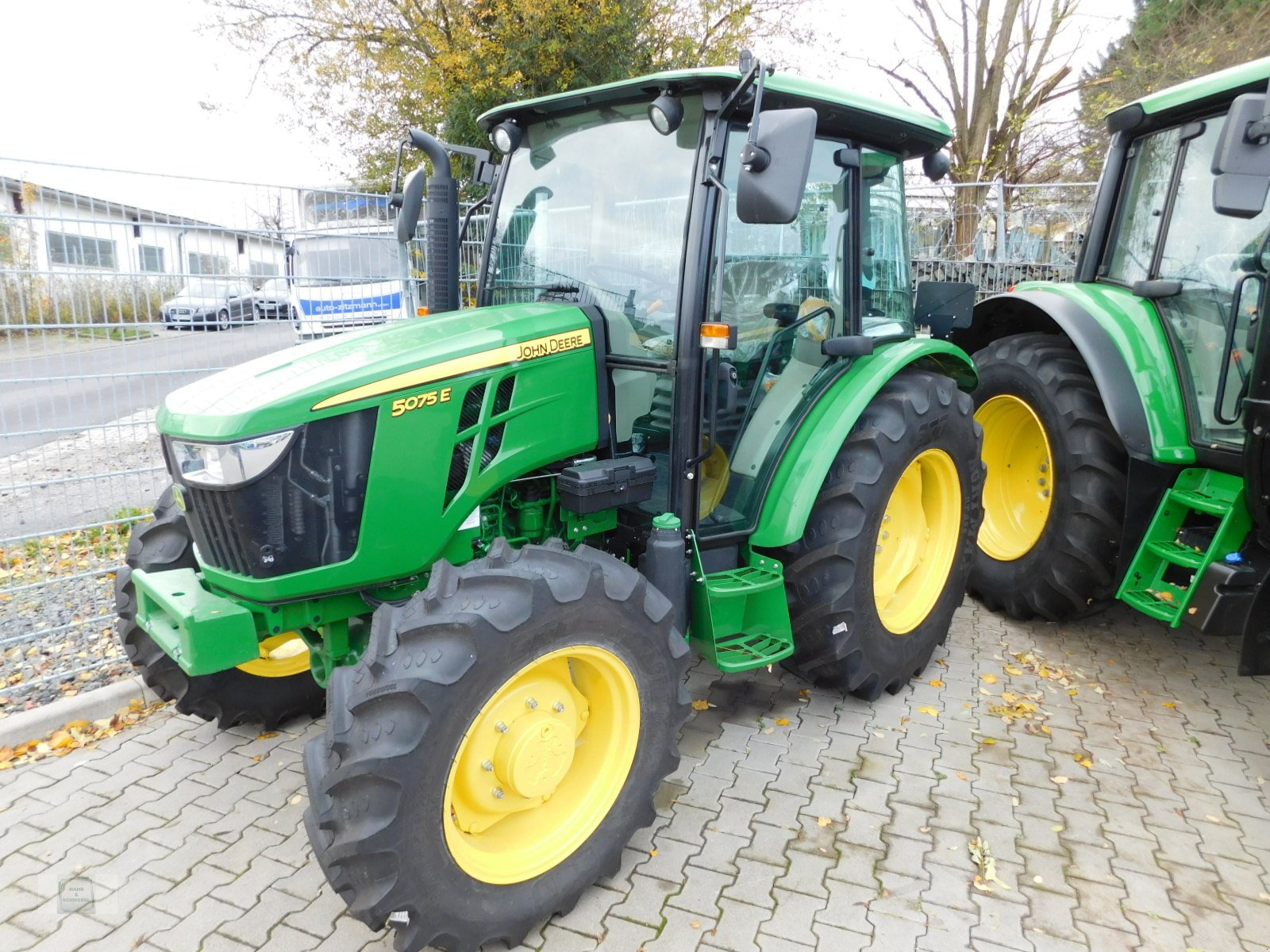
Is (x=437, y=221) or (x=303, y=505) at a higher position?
(x=437, y=221)

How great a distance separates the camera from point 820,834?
273 cm

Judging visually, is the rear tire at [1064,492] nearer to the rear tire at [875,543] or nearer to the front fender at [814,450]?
the rear tire at [875,543]

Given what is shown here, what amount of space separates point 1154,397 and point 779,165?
2232 mm

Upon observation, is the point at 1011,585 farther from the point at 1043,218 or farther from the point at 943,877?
the point at 1043,218

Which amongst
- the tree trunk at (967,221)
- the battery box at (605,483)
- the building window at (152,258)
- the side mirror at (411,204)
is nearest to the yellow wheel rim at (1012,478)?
the battery box at (605,483)

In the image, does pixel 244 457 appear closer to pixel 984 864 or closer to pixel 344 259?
pixel 984 864

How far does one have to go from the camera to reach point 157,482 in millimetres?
4262

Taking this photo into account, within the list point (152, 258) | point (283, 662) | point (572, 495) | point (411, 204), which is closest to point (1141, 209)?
point (572, 495)

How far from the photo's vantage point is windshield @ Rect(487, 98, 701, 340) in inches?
110

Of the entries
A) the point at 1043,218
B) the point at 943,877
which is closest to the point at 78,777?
the point at 943,877

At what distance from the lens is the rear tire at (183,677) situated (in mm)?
2881

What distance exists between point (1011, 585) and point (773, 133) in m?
2.79

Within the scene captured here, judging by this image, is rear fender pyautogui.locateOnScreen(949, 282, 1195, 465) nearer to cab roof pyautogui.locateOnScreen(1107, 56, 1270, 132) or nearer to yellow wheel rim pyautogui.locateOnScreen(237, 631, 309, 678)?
cab roof pyautogui.locateOnScreen(1107, 56, 1270, 132)

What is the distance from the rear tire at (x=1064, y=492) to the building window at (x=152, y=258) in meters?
4.07
